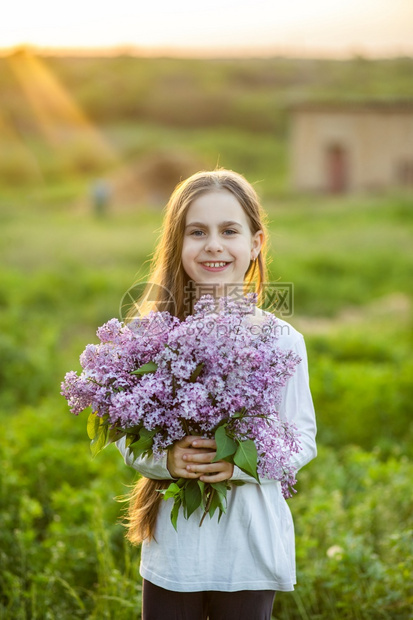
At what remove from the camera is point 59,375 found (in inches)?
272

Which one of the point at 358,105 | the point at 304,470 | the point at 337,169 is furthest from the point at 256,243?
the point at 337,169

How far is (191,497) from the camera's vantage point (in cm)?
182

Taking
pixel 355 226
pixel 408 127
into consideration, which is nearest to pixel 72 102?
pixel 408 127

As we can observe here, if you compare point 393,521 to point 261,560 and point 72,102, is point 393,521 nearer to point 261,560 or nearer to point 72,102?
point 261,560

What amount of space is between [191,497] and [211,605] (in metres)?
0.43

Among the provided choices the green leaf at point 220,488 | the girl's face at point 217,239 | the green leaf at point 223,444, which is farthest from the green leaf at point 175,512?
the girl's face at point 217,239

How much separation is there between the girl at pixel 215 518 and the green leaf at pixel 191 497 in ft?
0.15

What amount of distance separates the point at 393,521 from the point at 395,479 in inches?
10.7

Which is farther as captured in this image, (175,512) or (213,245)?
(213,245)

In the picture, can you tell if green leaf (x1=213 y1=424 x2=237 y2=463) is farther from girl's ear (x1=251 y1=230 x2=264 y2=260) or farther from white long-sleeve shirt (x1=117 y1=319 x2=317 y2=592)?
girl's ear (x1=251 y1=230 x2=264 y2=260)

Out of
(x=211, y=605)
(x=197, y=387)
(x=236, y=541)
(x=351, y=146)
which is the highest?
(x=351, y=146)

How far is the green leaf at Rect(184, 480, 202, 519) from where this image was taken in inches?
70.8

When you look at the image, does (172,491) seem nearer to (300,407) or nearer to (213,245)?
(300,407)

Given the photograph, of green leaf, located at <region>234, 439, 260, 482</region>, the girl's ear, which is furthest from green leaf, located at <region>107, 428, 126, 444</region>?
the girl's ear
